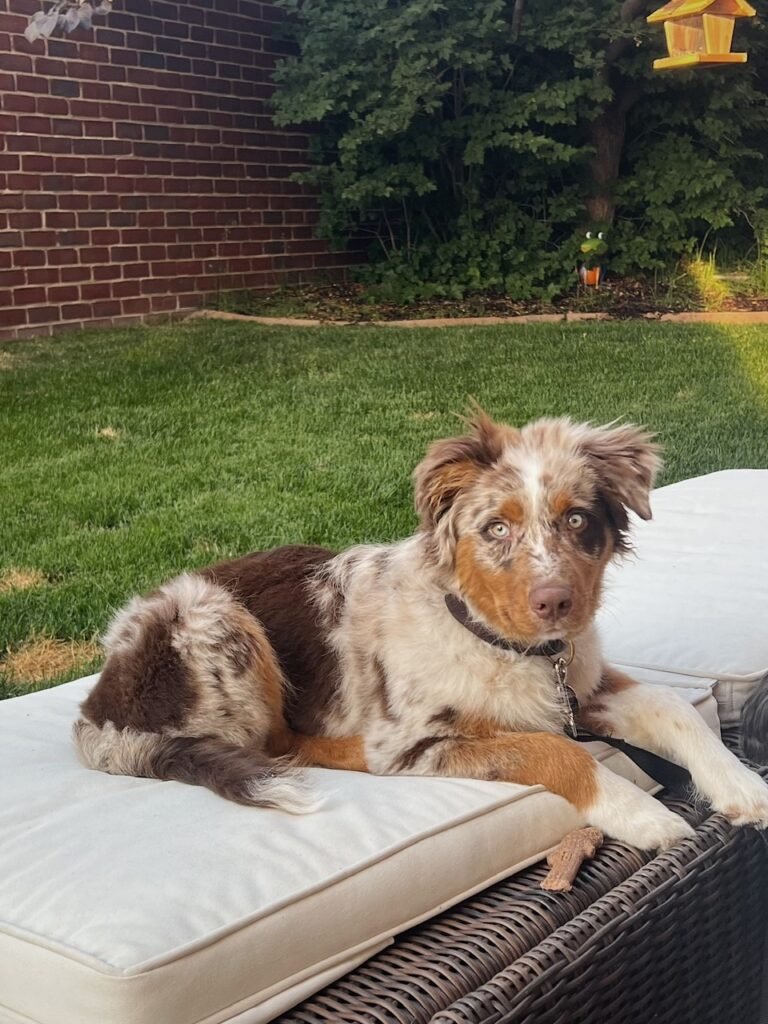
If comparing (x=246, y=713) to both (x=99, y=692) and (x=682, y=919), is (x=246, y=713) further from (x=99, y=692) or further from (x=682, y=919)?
(x=682, y=919)

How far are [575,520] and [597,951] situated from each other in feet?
3.03

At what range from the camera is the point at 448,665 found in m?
2.68

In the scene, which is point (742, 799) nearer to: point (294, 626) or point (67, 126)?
point (294, 626)

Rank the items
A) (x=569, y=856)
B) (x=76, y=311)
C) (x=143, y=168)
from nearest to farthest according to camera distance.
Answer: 1. (x=569, y=856)
2. (x=76, y=311)
3. (x=143, y=168)

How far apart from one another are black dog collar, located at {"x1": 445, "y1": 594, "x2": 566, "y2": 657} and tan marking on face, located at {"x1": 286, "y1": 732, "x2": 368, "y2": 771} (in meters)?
0.43

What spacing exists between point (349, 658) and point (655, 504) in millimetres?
2038

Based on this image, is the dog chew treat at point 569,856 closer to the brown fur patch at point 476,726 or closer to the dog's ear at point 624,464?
the brown fur patch at point 476,726

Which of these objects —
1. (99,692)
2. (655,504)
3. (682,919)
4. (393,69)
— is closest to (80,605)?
(99,692)

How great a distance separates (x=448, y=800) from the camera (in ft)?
7.47

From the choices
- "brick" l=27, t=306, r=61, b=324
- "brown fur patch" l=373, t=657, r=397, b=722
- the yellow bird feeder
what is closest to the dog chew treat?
"brown fur patch" l=373, t=657, r=397, b=722

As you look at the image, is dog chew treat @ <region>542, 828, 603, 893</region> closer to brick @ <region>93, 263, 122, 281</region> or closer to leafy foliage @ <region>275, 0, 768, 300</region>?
brick @ <region>93, 263, 122, 281</region>

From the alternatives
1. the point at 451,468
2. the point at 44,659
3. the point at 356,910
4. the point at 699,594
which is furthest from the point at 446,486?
the point at 44,659

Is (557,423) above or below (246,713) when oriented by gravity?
above

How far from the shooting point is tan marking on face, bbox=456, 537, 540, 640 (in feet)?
7.93
